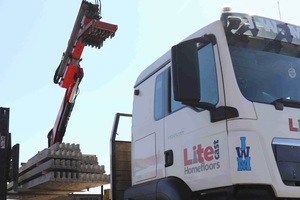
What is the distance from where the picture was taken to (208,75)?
3736mm

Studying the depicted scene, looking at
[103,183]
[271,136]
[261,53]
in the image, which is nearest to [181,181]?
[271,136]

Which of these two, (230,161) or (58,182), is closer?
(230,161)

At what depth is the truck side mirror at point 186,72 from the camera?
3.44 m

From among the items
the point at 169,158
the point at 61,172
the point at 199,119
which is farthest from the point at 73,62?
the point at 199,119

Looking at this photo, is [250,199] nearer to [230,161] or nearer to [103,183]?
[230,161]

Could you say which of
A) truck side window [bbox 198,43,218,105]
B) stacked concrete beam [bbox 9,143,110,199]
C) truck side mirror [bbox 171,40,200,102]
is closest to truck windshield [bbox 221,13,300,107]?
truck side window [bbox 198,43,218,105]

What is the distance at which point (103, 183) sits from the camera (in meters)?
7.19

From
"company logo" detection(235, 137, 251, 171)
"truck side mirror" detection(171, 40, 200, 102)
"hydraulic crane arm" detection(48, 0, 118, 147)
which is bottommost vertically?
"company logo" detection(235, 137, 251, 171)

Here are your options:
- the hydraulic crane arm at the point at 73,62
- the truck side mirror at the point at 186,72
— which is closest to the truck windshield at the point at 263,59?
the truck side mirror at the point at 186,72

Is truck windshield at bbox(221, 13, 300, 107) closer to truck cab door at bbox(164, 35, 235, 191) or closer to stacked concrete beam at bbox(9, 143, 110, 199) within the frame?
truck cab door at bbox(164, 35, 235, 191)

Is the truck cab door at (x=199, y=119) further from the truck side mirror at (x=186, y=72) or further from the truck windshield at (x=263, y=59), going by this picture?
the truck windshield at (x=263, y=59)

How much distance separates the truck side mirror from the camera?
3436 millimetres

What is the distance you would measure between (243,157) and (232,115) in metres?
0.34

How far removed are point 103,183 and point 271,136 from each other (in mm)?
4300
